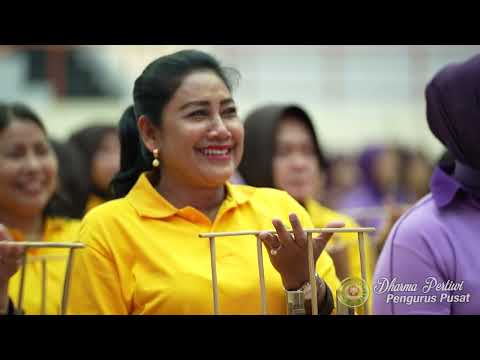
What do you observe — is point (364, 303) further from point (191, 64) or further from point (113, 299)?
point (191, 64)

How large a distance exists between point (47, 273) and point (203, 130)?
1269 millimetres

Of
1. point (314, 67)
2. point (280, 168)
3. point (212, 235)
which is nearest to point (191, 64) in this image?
point (212, 235)

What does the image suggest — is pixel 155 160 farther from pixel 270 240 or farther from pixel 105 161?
pixel 105 161

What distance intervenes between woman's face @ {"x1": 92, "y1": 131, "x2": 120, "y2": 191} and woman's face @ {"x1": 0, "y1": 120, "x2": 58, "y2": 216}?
4.00 ft

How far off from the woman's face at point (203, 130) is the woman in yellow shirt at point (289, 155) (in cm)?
106

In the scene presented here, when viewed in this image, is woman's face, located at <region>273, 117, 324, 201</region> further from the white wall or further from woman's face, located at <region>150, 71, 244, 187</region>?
the white wall

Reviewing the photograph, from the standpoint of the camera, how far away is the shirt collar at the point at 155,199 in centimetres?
294

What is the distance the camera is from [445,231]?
2742 millimetres

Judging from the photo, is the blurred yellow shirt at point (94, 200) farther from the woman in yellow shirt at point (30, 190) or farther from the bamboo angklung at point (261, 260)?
the bamboo angklung at point (261, 260)

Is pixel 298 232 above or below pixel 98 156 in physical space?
below

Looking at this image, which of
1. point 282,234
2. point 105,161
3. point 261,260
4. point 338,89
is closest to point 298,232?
point 282,234

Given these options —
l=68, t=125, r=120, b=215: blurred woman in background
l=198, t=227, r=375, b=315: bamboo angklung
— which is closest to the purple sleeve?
l=198, t=227, r=375, b=315: bamboo angklung
